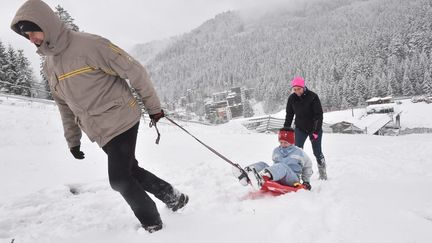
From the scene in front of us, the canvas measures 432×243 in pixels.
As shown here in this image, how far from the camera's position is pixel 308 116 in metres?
6.25

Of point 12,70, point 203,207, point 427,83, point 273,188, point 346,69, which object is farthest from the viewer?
point 346,69

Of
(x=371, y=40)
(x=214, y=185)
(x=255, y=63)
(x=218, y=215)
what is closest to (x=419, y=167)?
(x=214, y=185)

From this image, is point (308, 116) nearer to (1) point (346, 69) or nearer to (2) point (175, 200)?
(2) point (175, 200)

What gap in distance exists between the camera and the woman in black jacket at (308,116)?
20.2 ft

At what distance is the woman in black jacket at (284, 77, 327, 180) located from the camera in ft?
20.2

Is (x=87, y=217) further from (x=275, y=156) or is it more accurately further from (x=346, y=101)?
(x=346, y=101)

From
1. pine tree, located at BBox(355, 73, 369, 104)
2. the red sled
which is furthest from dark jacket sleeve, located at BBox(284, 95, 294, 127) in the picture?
pine tree, located at BBox(355, 73, 369, 104)

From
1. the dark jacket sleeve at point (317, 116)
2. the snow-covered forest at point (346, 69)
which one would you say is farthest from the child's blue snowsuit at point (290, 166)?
the snow-covered forest at point (346, 69)

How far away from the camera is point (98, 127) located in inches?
122

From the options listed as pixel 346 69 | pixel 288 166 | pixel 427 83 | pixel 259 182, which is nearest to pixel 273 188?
pixel 259 182

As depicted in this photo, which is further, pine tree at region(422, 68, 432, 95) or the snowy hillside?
pine tree at region(422, 68, 432, 95)

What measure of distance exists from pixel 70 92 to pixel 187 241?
1.65 metres

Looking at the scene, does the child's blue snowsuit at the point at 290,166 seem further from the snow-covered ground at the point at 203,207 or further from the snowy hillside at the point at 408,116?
the snowy hillside at the point at 408,116

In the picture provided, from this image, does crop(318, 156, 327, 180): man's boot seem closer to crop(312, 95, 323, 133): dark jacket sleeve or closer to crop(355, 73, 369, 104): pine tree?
crop(312, 95, 323, 133): dark jacket sleeve
